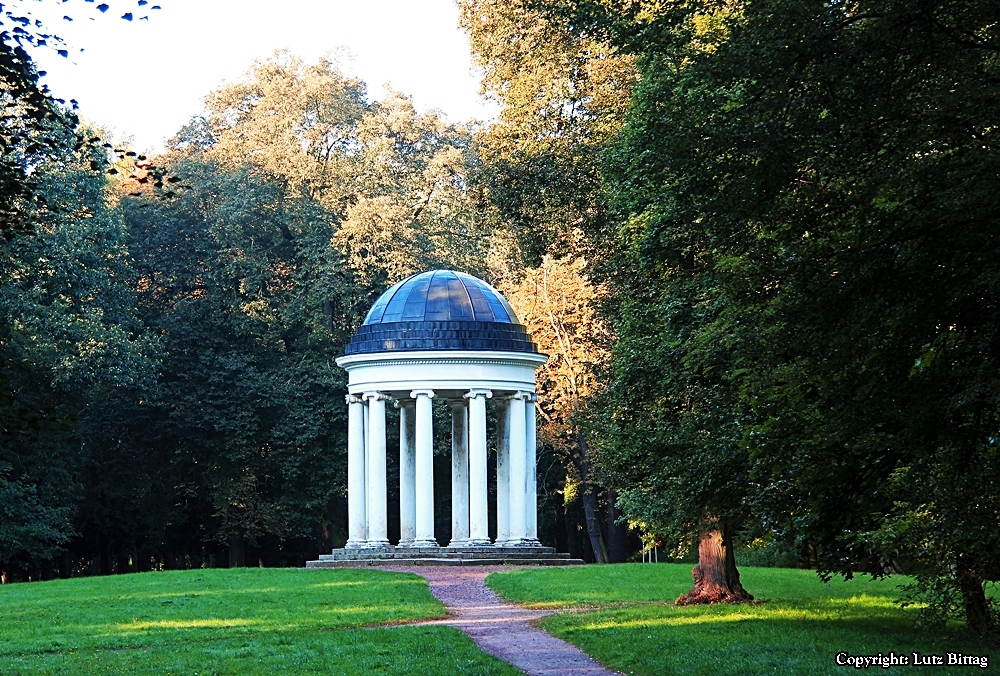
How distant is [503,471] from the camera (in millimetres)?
46531

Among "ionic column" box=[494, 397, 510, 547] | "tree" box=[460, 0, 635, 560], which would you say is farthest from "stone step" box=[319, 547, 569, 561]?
"tree" box=[460, 0, 635, 560]

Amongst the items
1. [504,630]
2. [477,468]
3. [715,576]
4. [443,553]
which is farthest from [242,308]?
[504,630]

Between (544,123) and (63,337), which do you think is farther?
(63,337)

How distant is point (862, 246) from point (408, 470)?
3644cm

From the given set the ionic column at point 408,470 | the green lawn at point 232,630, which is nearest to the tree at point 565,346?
the ionic column at point 408,470

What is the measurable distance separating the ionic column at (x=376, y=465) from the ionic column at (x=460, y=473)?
2703 mm

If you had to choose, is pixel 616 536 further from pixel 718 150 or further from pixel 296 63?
pixel 718 150

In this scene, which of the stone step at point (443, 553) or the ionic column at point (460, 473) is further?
the ionic column at point (460, 473)

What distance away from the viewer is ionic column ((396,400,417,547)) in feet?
153

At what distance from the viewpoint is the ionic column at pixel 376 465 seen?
147 ft

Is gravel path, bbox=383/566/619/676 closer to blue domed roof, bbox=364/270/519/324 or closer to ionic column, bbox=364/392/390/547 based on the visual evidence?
ionic column, bbox=364/392/390/547

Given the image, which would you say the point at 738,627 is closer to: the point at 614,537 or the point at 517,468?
the point at 517,468

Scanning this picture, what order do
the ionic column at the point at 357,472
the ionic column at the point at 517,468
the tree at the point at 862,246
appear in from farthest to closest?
the ionic column at the point at 357,472 → the ionic column at the point at 517,468 → the tree at the point at 862,246

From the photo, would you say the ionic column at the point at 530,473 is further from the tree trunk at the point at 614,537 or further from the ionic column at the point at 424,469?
the tree trunk at the point at 614,537
